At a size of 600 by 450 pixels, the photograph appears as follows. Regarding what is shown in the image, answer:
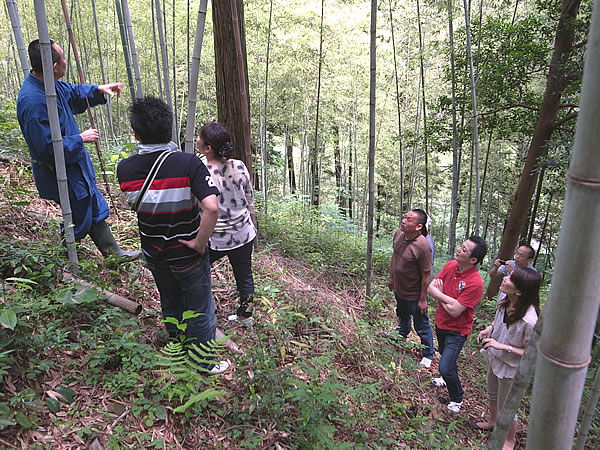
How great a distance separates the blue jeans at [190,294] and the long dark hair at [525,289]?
70.6 inches

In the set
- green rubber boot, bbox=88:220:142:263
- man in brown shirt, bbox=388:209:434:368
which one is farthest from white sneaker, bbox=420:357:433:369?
green rubber boot, bbox=88:220:142:263

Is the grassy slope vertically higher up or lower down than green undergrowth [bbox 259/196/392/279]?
higher up

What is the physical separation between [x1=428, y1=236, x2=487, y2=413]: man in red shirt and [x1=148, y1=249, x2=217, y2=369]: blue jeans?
1661mm

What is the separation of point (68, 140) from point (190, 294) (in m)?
1.18

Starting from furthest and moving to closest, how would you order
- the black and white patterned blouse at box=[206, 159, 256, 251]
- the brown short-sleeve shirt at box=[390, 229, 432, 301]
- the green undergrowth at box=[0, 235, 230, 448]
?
the brown short-sleeve shirt at box=[390, 229, 432, 301]
the black and white patterned blouse at box=[206, 159, 256, 251]
the green undergrowth at box=[0, 235, 230, 448]

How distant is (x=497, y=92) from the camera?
4816mm

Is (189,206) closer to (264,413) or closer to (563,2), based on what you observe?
(264,413)

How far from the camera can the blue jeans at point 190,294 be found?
182 cm

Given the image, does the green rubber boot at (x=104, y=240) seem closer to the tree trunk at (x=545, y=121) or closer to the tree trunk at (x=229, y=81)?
the tree trunk at (x=229, y=81)

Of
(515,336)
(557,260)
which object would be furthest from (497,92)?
(557,260)

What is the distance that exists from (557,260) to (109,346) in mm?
1984

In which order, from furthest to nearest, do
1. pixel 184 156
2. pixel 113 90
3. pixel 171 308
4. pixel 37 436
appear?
pixel 113 90 < pixel 171 308 < pixel 184 156 < pixel 37 436

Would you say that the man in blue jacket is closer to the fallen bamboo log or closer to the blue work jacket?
the blue work jacket

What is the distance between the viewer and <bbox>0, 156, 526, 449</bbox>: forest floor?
1521mm
